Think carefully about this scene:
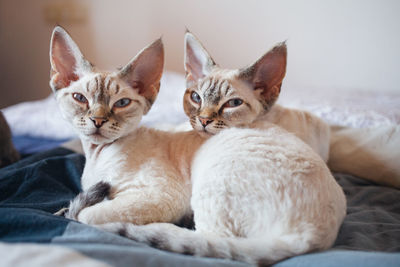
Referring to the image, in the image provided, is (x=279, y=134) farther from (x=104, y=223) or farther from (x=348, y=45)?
(x=348, y=45)

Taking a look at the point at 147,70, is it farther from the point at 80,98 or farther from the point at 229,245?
the point at 229,245

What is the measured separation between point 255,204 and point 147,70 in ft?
2.76

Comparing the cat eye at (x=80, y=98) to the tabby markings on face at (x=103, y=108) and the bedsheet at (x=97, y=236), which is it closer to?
the tabby markings on face at (x=103, y=108)

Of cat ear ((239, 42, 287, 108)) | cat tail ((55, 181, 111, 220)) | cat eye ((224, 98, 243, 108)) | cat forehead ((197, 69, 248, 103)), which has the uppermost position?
cat ear ((239, 42, 287, 108))

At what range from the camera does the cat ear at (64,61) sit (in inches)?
54.7

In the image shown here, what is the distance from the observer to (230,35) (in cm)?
364

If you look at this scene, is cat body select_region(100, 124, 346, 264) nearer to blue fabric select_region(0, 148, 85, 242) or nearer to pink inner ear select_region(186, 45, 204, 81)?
blue fabric select_region(0, 148, 85, 242)

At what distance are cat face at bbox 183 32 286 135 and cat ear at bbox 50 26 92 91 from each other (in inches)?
21.8

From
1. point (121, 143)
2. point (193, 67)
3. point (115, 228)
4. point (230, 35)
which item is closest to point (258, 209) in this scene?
point (115, 228)

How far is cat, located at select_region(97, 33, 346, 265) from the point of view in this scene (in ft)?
3.09

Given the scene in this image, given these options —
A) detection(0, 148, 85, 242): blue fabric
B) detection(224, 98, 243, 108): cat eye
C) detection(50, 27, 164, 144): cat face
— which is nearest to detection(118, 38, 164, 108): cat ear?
detection(50, 27, 164, 144): cat face

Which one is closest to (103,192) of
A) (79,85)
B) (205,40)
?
(79,85)

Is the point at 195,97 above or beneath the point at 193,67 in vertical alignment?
beneath

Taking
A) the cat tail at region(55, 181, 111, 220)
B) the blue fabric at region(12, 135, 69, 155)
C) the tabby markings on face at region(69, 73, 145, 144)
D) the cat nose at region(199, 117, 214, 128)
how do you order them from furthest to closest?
the blue fabric at region(12, 135, 69, 155), the cat nose at region(199, 117, 214, 128), the tabby markings on face at region(69, 73, 145, 144), the cat tail at region(55, 181, 111, 220)
